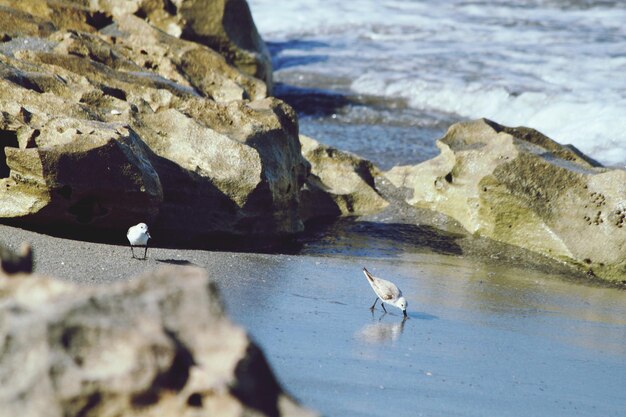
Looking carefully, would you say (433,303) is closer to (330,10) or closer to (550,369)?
(550,369)

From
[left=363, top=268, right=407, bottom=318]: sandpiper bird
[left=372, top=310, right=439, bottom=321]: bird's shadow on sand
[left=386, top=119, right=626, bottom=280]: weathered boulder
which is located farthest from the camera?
[left=386, top=119, right=626, bottom=280]: weathered boulder

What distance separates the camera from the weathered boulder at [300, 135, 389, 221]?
368 inches

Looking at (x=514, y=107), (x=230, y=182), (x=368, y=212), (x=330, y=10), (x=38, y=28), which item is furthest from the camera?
(x=330, y=10)

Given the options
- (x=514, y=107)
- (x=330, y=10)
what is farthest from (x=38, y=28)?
(x=330, y=10)

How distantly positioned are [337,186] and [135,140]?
298 cm

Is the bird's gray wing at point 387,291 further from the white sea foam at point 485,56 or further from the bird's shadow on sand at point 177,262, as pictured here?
the white sea foam at point 485,56

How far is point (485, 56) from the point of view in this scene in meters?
19.3

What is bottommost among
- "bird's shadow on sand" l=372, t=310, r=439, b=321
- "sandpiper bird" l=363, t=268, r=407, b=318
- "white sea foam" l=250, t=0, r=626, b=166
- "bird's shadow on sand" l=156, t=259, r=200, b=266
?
"white sea foam" l=250, t=0, r=626, b=166

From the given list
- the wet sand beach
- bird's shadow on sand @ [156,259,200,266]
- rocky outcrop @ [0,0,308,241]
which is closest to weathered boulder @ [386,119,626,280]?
the wet sand beach

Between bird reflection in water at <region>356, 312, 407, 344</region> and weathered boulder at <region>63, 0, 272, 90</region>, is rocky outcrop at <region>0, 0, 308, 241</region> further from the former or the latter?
bird reflection in water at <region>356, 312, 407, 344</region>

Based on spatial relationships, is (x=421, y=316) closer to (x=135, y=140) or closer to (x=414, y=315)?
(x=414, y=315)

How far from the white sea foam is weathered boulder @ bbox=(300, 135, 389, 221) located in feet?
12.5

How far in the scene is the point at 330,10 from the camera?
26000 millimetres

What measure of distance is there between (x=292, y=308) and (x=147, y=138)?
8.09 feet
